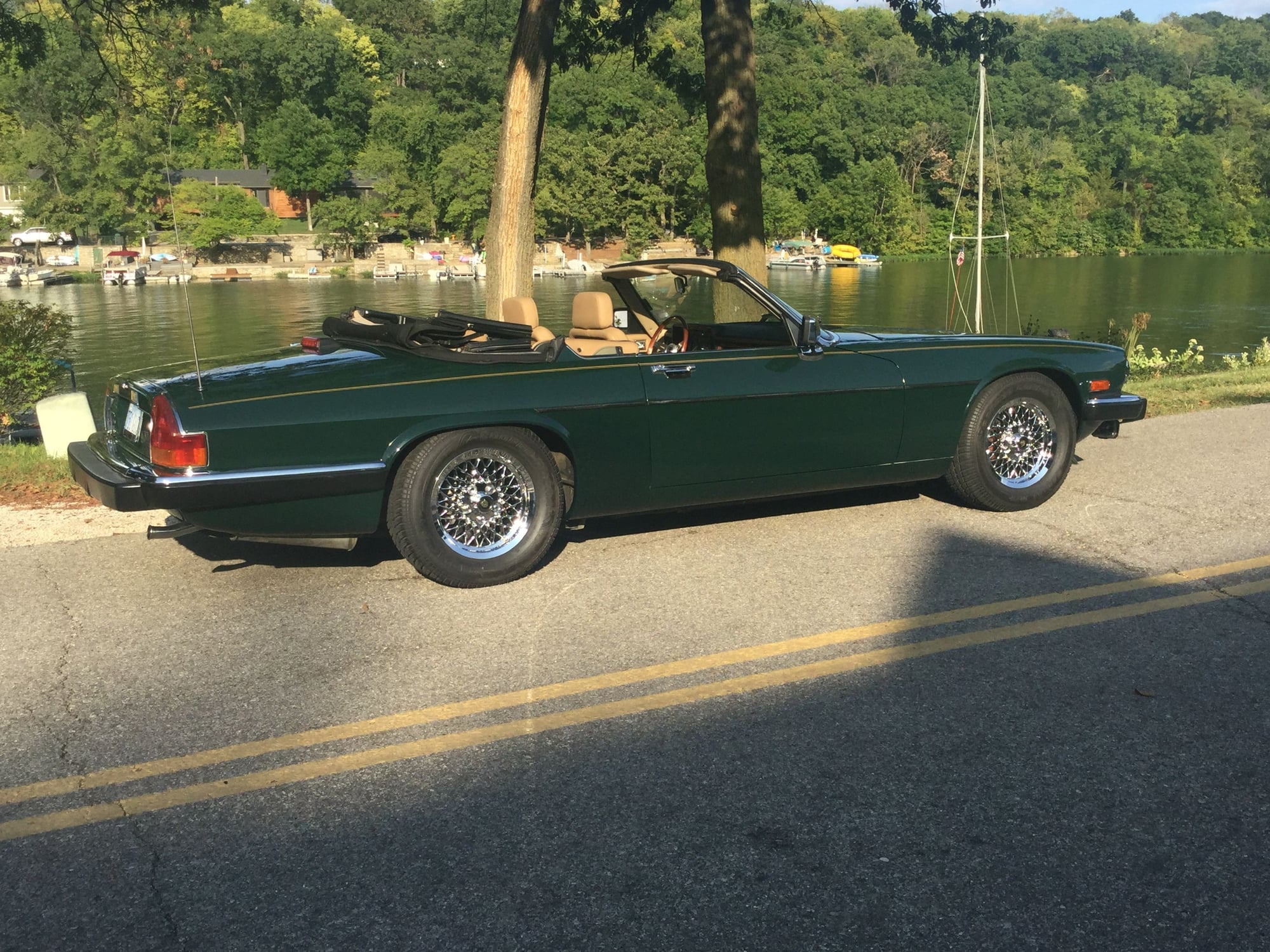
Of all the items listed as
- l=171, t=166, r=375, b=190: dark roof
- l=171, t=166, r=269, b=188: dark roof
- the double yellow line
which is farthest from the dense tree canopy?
the double yellow line

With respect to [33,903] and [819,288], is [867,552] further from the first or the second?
[819,288]

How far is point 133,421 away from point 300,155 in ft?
376

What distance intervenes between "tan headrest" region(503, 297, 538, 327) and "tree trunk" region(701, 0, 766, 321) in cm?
646

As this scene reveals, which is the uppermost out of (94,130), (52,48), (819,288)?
(94,130)

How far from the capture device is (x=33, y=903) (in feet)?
9.47

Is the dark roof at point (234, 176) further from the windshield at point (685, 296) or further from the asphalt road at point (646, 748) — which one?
the asphalt road at point (646, 748)

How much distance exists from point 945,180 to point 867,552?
11579 cm

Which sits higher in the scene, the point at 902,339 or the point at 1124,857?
the point at 902,339

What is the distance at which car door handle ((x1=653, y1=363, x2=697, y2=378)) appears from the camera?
588 cm

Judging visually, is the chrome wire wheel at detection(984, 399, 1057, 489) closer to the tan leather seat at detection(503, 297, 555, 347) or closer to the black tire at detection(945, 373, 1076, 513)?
the black tire at detection(945, 373, 1076, 513)

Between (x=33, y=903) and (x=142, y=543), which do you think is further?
(x=142, y=543)

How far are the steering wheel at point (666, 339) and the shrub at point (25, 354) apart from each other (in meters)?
9.32

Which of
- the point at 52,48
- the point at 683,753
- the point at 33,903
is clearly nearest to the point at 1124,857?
the point at 683,753

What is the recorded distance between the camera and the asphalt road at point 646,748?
9.44ft
